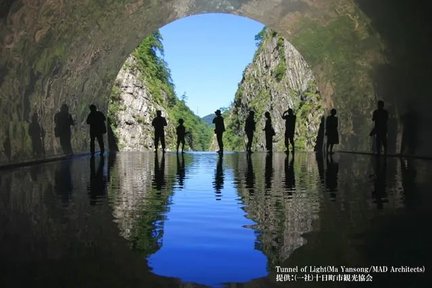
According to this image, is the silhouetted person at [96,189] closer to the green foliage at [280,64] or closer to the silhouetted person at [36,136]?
the silhouetted person at [36,136]

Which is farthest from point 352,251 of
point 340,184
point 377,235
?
point 340,184

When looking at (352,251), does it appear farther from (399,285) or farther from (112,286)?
(112,286)

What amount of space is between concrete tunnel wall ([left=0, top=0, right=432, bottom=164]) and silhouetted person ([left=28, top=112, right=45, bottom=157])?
333 mm

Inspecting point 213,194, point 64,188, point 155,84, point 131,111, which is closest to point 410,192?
point 213,194

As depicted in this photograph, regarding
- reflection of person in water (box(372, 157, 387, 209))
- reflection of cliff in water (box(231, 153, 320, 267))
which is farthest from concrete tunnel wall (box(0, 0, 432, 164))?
reflection of cliff in water (box(231, 153, 320, 267))

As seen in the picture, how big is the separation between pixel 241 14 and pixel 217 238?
1938 cm

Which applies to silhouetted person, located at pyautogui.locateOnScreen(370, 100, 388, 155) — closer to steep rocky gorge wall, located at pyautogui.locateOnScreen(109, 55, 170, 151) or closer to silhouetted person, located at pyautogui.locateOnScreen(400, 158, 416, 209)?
silhouetted person, located at pyautogui.locateOnScreen(400, 158, 416, 209)

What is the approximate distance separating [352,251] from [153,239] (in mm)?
1444

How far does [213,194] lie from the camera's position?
7.33 metres

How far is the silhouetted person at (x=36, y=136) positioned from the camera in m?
15.8

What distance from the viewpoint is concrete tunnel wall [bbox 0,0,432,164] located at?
44.5 ft

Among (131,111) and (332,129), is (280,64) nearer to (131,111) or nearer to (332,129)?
(131,111)

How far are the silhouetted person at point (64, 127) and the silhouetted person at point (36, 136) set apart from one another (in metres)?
2.08

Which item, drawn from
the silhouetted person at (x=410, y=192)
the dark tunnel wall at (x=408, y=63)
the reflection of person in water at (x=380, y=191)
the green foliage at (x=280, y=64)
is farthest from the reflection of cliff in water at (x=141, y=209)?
the green foliage at (x=280, y=64)
